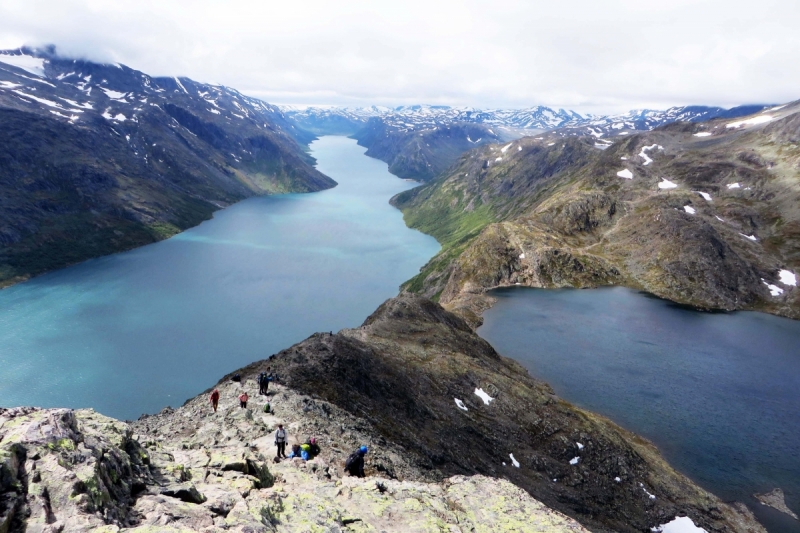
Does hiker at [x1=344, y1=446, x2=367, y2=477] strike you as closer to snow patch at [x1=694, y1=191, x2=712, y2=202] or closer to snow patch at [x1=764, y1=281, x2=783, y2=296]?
snow patch at [x1=764, y1=281, x2=783, y2=296]

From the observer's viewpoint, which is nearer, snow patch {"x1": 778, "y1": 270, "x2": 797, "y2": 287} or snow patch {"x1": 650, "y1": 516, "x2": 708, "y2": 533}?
snow patch {"x1": 650, "y1": 516, "x2": 708, "y2": 533}

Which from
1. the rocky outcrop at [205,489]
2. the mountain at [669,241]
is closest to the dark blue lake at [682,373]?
the mountain at [669,241]

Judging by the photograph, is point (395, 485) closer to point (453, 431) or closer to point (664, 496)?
point (453, 431)

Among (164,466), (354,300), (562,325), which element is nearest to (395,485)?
(164,466)

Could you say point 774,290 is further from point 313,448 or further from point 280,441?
point 280,441

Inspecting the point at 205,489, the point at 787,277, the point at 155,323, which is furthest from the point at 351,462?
the point at 787,277

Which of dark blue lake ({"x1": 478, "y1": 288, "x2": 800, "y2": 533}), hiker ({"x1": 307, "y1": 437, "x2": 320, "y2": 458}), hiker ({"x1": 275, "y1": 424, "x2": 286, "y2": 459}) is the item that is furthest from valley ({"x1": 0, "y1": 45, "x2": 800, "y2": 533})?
dark blue lake ({"x1": 478, "y1": 288, "x2": 800, "y2": 533})
